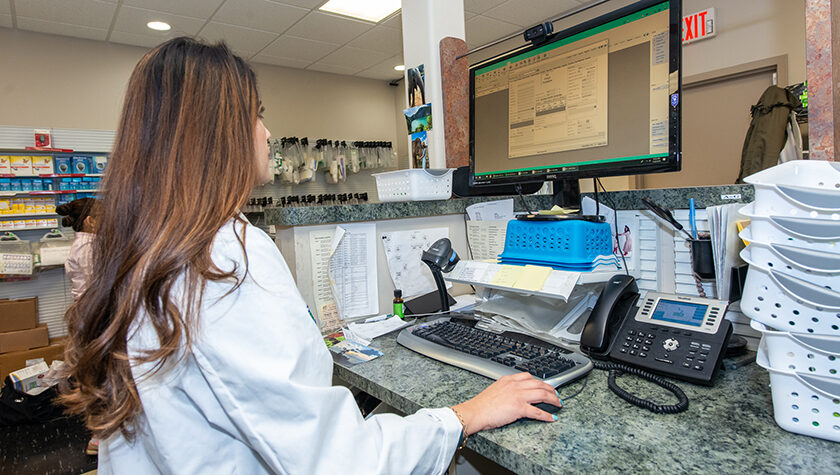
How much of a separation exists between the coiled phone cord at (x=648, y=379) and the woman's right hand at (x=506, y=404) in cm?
11

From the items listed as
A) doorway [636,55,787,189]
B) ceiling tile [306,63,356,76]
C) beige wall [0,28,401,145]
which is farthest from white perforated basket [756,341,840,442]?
ceiling tile [306,63,356,76]

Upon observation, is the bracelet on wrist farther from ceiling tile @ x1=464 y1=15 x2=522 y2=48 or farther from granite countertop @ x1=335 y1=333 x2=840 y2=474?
ceiling tile @ x1=464 y1=15 x2=522 y2=48

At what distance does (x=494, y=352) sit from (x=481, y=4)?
12.2ft

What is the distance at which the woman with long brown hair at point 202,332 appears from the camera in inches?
20.7

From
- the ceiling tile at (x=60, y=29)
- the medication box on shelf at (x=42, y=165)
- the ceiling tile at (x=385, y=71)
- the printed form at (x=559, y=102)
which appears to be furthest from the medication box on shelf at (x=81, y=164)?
the printed form at (x=559, y=102)

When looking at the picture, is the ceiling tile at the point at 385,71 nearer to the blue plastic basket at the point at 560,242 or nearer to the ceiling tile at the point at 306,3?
the ceiling tile at the point at 306,3

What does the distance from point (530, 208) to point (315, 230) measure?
2.10ft

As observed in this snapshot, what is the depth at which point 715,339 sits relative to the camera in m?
0.75

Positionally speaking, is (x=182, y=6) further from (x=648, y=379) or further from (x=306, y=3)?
(x=648, y=379)

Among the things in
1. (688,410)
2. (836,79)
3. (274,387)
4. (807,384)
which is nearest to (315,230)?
(274,387)

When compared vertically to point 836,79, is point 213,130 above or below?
Answer: below

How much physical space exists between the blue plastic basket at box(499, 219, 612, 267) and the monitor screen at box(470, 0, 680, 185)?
4.7 inches

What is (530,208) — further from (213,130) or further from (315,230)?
(213,130)

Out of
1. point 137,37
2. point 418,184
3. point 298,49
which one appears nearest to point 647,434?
point 418,184
